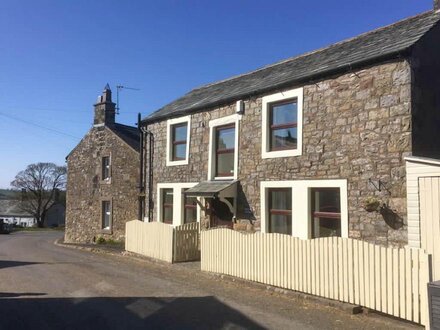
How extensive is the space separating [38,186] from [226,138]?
72.4 meters

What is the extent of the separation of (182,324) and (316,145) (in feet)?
20.7

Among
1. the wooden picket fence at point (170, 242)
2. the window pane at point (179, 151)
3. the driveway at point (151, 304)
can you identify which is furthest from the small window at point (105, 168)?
the driveway at point (151, 304)

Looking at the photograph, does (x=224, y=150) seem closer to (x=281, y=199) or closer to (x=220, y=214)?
(x=220, y=214)

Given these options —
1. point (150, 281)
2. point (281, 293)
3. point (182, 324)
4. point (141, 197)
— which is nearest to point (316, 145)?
point (281, 293)

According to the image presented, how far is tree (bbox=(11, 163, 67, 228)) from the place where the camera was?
79812 millimetres

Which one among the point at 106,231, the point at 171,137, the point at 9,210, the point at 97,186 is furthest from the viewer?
the point at 9,210

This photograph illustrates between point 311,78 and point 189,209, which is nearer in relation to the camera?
point 311,78

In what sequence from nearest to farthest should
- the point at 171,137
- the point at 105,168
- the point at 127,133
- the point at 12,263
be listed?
the point at 12,263, the point at 171,137, the point at 105,168, the point at 127,133

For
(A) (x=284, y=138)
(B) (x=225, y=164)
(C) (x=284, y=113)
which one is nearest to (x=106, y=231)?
(B) (x=225, y=164)

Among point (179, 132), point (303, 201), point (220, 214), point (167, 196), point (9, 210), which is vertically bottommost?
point (9, 210)

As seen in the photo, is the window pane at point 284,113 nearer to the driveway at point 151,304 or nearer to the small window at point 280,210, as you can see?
the small window at point 280,210

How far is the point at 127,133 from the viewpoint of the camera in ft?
85.5

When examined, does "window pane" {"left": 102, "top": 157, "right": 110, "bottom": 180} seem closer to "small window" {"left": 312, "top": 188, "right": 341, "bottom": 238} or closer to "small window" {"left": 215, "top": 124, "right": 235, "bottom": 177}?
"small window" {"left": 215, "top": 124, "right": 235, "bottom": 177}

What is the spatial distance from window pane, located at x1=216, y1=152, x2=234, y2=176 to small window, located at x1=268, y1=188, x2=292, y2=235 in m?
2.02
